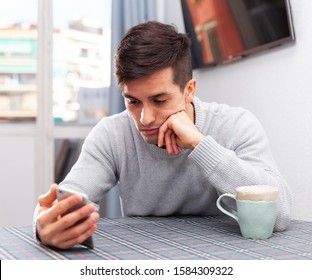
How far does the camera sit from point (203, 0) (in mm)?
2781

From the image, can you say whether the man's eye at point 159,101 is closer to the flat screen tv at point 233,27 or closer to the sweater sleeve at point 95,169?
the sweater sleeve at point 95,169

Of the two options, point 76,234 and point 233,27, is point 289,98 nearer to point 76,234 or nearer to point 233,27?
point 233,27

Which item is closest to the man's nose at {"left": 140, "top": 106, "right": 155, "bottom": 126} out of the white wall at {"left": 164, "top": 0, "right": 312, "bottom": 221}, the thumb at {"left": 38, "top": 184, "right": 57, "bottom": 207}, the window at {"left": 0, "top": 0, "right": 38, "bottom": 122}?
the thumb at {"left": 38, "top": 184, "right": 57, "bottom": 207}

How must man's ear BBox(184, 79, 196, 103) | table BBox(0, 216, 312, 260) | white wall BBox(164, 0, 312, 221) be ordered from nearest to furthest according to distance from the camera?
table BBox(0, 216, 312, 260)
man's ear BBox(184, 79, 196, 103)
white wall BBox(164, 0, 312, 221)

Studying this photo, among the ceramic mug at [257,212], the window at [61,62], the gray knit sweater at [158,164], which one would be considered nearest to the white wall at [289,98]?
the gray knit sweater at [158,164]

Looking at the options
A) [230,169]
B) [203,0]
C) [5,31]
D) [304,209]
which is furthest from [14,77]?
[230,169]

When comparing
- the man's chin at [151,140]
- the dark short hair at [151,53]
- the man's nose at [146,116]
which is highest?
the dark short hair at [151,53]

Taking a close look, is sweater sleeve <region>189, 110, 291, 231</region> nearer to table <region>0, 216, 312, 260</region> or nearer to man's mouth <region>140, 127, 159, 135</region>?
table <region>0, 216, 312, 260</region>

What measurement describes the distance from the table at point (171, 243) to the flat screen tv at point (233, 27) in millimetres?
1147

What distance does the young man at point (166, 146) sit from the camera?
124 cm

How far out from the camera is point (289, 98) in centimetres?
220

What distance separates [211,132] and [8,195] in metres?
2.10

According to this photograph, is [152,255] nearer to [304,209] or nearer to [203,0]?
[304,209]

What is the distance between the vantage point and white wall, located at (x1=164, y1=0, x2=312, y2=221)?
2.09 meters
